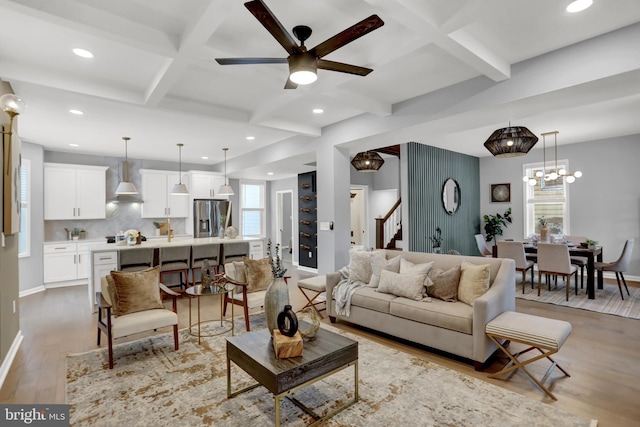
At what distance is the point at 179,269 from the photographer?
18.2 feet

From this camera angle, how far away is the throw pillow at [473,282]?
3240mm

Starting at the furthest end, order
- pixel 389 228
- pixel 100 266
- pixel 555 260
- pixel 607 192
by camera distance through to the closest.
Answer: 1. pixel 389 228
2. pixel 607 192
3. pixel 555 260
4. pixel 100 266

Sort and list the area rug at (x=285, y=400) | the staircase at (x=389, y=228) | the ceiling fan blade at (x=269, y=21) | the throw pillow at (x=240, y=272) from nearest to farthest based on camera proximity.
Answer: the ceiling fan blade at (x=269, y=21) < the area rug at (x=285, y=400) < the throw pillow at (x=240, y=272) < the staircase at (x=389, y=228)

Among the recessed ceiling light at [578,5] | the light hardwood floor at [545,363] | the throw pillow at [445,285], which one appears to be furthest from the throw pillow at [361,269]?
the recessed ceiling light at [578,5]

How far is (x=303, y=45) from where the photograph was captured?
2205mm

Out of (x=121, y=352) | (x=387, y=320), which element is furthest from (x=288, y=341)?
(x=121, y=352)

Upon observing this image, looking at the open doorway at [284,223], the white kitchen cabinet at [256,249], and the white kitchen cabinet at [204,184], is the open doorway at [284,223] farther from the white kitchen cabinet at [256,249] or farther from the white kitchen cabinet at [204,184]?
the white kitchen cabinet at [256,249]

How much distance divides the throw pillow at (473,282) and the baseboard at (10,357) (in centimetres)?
411

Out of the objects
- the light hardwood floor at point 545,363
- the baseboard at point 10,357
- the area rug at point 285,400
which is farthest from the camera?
the baseboard at point 10,357

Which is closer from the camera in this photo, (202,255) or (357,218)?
(202,255)

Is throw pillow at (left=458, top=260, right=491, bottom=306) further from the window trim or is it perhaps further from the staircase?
the window trim

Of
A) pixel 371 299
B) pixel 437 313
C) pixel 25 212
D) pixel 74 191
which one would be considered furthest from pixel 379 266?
pixel 74 191

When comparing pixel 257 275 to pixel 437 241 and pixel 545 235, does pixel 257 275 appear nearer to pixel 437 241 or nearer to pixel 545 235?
pixel 437 241

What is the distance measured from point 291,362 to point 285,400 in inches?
21.6
